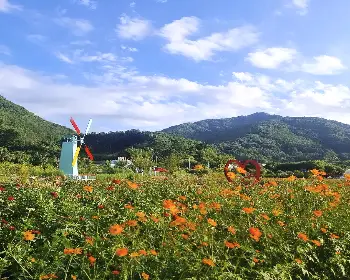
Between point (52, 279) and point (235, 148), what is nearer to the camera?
point (52, 279)

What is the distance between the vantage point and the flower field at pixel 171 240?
10.8 feet

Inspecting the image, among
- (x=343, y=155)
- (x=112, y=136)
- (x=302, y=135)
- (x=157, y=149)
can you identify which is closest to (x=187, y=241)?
(x=157, y=149)

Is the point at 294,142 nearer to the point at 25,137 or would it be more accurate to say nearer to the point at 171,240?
the point at 25,137

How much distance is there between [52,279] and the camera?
3.19 meters

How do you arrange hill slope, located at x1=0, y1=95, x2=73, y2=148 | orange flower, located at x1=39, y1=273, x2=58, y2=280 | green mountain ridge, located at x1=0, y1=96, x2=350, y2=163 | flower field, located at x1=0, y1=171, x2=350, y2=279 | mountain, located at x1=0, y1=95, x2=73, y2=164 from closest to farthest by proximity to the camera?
1. orange flower, located at x1=39, y1=273, x2=58, y2=280
2. flower field, located at x1=0, y1=171, x2=350, y2=279
3. mountain, located at x1=0, y1=95, x2=73, y2=164
4. hill slope, located at x1=0, y1=95, x2=73, y2=148
5. green mountain ridge, located at x1=0, y1=96, x2=350, y2=163

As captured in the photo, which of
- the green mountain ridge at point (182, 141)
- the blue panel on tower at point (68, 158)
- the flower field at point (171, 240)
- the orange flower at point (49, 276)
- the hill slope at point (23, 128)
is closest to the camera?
the orange flower at point (49, 276)

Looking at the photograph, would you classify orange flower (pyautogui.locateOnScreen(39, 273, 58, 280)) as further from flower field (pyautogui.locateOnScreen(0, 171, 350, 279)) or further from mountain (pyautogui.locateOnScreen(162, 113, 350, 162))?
mountain (pyautogui.locateOnScreen(162, 113, 350, 162))

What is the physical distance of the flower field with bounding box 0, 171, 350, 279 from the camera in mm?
3287

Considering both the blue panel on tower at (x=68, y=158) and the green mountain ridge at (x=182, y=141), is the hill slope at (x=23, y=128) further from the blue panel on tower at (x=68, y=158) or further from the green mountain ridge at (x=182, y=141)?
the blue panel on tower at (x=68, y=158)

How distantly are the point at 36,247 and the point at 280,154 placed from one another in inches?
4147

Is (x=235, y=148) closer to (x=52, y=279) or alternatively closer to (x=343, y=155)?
(x=343, y=155)

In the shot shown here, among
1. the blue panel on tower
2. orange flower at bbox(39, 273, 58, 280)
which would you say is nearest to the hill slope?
the blue panel on tower

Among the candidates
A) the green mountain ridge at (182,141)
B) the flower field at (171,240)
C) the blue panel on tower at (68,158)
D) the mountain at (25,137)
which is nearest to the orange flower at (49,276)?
the flower field at (171,240)

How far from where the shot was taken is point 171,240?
3.88 meters
